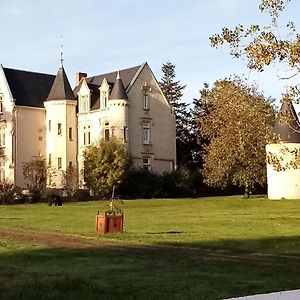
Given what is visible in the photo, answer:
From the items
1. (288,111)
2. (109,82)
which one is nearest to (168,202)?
(109,82)

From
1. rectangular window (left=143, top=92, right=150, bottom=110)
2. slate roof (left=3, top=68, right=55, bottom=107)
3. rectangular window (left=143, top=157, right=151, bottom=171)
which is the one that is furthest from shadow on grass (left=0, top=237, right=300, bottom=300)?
slate roof (left=3, top=68, right=55, bottom=107)

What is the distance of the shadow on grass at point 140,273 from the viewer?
11.1 m

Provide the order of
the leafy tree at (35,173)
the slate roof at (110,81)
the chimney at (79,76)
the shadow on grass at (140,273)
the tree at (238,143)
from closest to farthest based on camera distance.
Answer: the shadow on grass at (140,273), the tree at (238,143), the leafy tree at (35,173), the slate roof at (110,81), the chimney at (79,76)

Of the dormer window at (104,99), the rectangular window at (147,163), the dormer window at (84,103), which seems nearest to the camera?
the dormer window at (104,99)

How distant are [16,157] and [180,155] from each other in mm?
23488

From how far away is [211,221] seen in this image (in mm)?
31859

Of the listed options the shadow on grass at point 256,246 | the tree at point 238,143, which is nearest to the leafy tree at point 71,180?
the tree at point 238,143

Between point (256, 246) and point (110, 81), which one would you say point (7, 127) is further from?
point (256, 246)

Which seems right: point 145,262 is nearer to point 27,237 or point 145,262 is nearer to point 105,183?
point 27,237

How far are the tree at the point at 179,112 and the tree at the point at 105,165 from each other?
60.2 feet

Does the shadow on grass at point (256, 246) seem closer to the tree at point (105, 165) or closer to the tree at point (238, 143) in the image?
the tree at point (238, 143)

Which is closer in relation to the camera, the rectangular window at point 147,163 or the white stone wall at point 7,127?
the white stone wall at point 7,127

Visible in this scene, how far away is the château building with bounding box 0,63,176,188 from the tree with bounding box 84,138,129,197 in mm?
3856

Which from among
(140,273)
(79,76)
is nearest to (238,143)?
(79,76)
